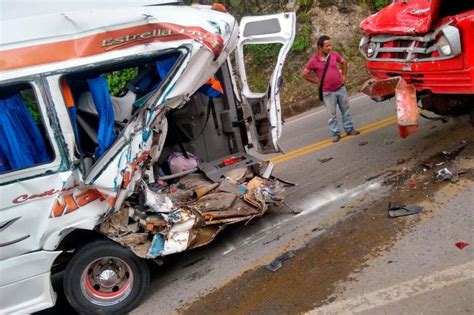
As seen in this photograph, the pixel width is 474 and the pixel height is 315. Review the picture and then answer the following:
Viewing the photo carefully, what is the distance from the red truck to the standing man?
1.23m

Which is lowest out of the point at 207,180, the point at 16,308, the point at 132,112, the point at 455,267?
the point at 455,267

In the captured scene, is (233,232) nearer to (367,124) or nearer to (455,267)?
(455,267)

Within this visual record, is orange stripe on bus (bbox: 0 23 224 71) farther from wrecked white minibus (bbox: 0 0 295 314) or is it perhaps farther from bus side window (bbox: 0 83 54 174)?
bus side window (bbox: 0 83 54 174)

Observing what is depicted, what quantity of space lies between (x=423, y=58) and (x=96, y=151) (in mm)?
3696

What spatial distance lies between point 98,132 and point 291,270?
2.10 m

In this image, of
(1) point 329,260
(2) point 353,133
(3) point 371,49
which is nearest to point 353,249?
(1) point 329,260

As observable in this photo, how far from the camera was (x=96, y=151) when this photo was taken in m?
4.33

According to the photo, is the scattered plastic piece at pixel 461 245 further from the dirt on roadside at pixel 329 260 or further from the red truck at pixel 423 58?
the red truck at pixel 423 58

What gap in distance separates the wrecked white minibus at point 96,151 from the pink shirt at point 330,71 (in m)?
3.05

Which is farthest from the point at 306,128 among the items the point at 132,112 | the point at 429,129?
the point at 132,112

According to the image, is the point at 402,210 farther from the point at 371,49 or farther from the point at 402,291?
the point at 371,49

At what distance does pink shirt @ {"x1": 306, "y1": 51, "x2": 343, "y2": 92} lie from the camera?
772cm

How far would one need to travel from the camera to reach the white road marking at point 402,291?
11.9 ft

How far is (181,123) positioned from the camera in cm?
572
